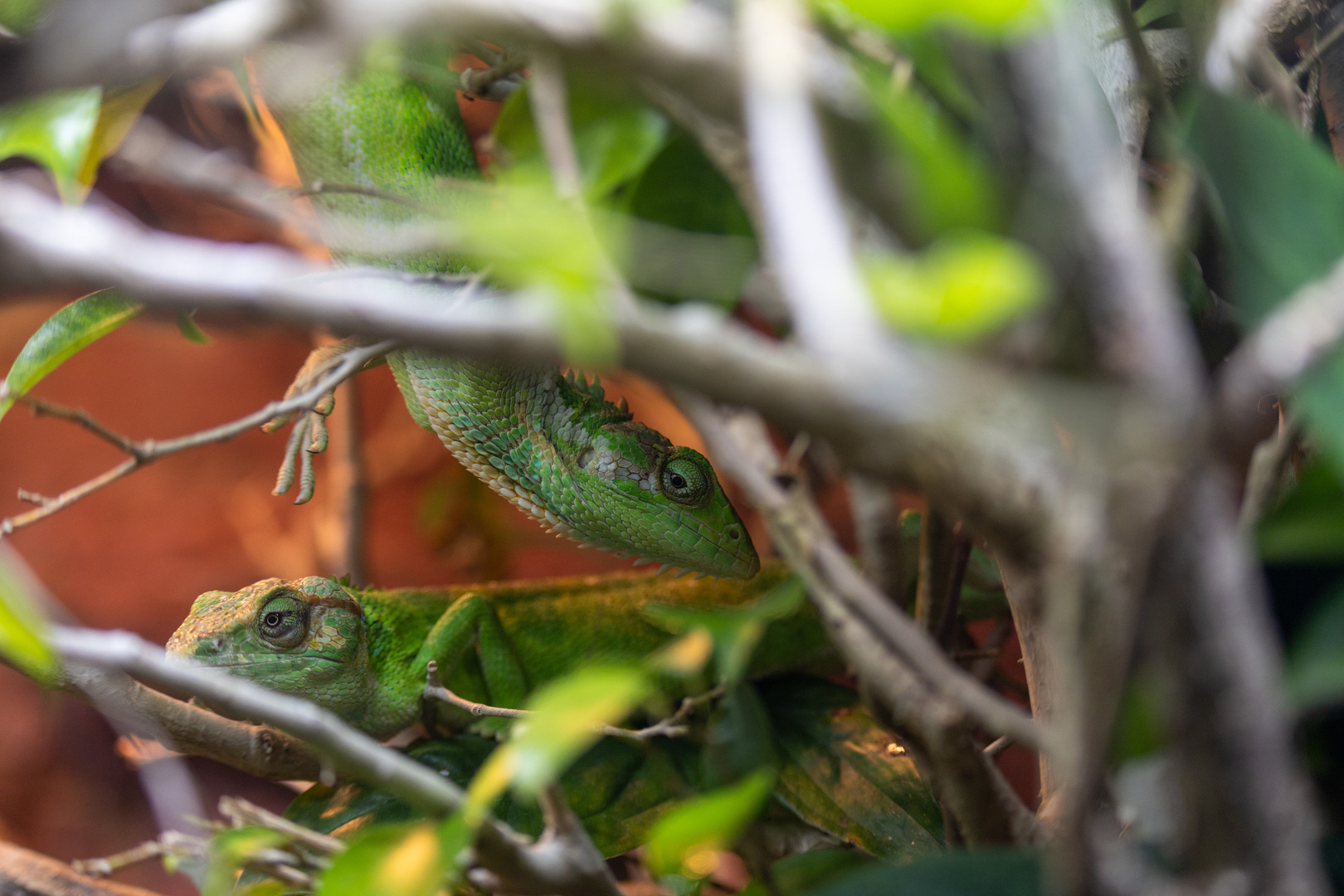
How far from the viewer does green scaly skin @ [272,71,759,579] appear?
1.30 meters

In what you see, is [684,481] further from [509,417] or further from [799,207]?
[799,207]

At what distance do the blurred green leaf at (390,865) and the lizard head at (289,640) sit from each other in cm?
86

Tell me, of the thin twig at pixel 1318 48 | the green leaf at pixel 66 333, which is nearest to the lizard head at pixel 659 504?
the green leaf at pixel 66 333

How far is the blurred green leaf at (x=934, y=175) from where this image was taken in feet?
1.38

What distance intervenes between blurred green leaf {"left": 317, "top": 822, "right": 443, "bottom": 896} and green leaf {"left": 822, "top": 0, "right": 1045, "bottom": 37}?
1.56ft

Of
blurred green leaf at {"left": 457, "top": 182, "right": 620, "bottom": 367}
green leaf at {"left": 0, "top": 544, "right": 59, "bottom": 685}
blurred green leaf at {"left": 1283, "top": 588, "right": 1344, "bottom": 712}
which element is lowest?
green leaf at {"left": 0, "top": 544, "right": 59, "bottom": 685}

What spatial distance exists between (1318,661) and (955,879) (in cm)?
24

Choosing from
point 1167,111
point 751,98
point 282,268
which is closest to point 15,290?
point 282,268

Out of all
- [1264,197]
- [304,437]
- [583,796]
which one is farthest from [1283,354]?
[583,796]

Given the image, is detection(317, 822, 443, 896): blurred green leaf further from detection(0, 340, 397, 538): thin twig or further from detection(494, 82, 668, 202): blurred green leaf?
detection(494, 82, 668, 202): blurred green leaf

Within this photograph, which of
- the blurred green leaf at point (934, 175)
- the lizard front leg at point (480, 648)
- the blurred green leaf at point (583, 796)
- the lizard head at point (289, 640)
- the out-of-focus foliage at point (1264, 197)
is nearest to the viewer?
the blurred green leaf at point (934, 175)

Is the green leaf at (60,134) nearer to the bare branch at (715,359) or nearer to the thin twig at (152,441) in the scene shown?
the thin twig at (152,441)

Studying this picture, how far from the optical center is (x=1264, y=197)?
579 mm

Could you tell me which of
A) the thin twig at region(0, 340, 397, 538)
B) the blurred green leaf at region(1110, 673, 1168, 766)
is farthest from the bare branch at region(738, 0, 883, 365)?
the thin twig at region(0, 340, 397, 538)
